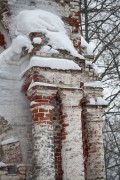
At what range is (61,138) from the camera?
5457mm

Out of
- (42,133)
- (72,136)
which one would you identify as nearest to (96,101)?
(72,136)

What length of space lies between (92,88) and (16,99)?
1428 mm

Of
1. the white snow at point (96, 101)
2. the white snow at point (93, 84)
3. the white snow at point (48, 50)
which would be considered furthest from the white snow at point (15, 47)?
the white snow at point (96, 101)

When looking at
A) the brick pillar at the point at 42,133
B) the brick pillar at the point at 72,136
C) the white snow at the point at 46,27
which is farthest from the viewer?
the white snow at the point at 46,27

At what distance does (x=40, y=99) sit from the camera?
523 cm

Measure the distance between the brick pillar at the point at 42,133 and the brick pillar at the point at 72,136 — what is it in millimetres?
291

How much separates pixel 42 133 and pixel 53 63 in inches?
40.9

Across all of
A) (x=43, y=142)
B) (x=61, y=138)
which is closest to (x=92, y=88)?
(x=61, y=138)

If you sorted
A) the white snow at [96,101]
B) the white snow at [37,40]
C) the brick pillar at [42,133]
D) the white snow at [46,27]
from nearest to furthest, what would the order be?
the brick pillar at [42,133], the white snow at [37,40], the white snow at [46,27], the white snow at [96,101]

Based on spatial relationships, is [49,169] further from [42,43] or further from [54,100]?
[42,43]

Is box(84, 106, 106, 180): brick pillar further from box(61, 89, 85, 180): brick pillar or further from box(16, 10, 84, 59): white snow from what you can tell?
box(16, 10, 84, 59): white snow

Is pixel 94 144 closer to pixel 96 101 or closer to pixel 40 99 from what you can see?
pixel 96 101

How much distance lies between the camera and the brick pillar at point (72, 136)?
17.4 feet

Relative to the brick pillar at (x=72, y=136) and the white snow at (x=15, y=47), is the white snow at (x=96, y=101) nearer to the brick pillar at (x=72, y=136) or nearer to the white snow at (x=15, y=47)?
the brick pillar at (x=72, y=136)
